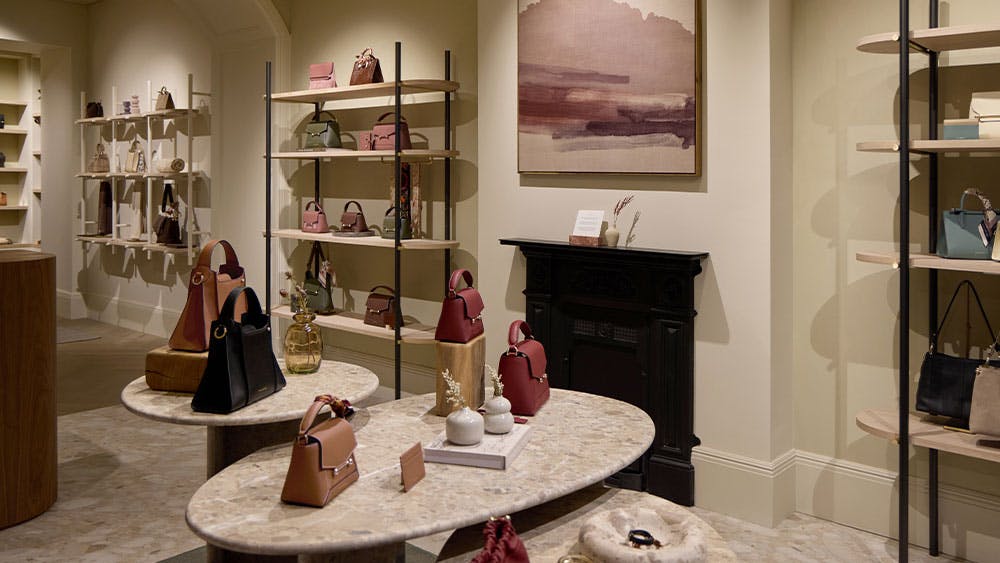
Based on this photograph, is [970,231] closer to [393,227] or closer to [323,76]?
[393,227]

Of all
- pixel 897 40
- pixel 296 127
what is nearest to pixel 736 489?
pixel 897 40

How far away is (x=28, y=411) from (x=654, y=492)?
2566 mm

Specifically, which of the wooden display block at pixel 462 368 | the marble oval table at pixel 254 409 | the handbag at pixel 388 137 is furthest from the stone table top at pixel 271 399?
the handbag at pixel 388 137

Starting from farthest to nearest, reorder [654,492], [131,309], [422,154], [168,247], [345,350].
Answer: [131,309]
[168,247]
[345,350]
[422,154]
[654,492]

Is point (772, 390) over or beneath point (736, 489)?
over

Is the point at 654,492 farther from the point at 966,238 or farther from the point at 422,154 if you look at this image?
the point at 422,154

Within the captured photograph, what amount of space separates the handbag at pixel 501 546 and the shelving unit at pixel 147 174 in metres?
5.86

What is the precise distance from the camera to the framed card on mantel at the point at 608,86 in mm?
3582

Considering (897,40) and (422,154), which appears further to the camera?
(422,154)

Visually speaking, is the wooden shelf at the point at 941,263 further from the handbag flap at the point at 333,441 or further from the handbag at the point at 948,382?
the handbag flap at the point at 333,441

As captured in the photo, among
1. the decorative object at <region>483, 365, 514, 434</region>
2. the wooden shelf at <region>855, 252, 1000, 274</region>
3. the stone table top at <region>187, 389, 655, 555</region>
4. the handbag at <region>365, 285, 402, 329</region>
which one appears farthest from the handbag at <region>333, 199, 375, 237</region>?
the decorative object at <region>483, 365, 514, 434</region>

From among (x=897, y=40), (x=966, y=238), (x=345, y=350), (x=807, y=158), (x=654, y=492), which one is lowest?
(x=654, y=492)

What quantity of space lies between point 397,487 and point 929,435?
6.46 ft

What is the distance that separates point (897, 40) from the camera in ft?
9.43
